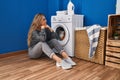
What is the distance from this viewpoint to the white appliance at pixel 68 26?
2529mm

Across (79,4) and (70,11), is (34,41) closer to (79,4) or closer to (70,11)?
(70,11)

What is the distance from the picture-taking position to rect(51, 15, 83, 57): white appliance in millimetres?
2529

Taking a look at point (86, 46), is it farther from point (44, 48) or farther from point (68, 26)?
point (44, 48)

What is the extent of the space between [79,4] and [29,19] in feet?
3.52

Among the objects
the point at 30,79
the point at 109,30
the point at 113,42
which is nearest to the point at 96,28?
the point at 109,30

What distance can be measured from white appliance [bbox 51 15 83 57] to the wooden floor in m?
0.42

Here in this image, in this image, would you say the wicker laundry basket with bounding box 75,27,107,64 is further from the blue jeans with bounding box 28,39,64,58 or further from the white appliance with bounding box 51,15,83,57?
the blue jeans with bounding box 28,39,64,58

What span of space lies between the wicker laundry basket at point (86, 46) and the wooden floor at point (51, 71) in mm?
109

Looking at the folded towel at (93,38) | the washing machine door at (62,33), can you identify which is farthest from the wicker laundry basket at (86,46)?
the washing machine door at (62,33)

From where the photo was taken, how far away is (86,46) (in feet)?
7.73

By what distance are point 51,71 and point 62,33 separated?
42.0 inches

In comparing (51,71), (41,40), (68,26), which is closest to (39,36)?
(41,40)

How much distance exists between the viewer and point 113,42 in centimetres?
203

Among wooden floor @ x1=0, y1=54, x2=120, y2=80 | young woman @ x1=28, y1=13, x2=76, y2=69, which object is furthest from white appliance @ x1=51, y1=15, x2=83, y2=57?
wooden floor @ x1=0, y1=54, x2=120, y2=80
